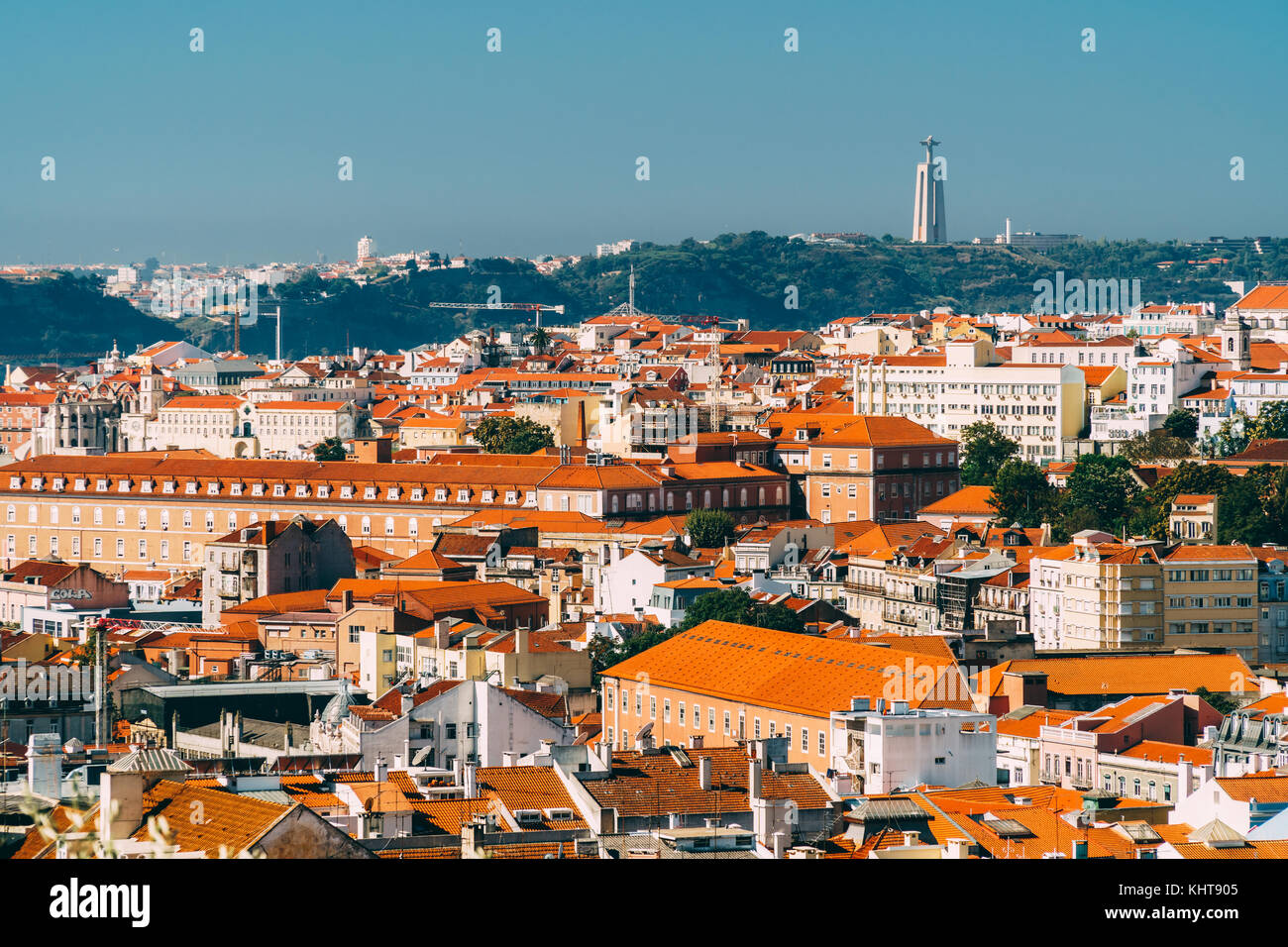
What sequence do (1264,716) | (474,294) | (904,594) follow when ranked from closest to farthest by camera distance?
1. (1264,716)
2. (904,594)
3. (474,294)

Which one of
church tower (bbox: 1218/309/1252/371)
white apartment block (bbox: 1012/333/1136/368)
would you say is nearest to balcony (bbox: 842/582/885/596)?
church tower (bbox: 1218/309/1252/371)

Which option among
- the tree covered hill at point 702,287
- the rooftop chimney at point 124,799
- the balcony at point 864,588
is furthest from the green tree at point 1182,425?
the tree covered hill at point 702,287

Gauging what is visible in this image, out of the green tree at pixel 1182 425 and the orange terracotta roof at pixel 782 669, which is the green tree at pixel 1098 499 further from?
the orange terracotta roof at pixel 782 669

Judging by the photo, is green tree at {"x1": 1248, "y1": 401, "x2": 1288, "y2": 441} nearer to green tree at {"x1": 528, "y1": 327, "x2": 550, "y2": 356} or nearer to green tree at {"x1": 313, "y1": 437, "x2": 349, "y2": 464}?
green tree at {"x1": 313, "y1": 437, "x2": 349, "y2": 464}
